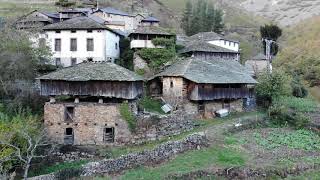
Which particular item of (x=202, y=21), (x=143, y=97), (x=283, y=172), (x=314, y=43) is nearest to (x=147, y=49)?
(x=143, y=97)

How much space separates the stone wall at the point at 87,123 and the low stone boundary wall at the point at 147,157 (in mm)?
3784

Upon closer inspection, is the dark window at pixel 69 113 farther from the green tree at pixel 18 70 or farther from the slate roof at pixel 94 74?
the green tree at pixel 18 70

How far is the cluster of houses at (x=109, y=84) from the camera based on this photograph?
3194 centimetres

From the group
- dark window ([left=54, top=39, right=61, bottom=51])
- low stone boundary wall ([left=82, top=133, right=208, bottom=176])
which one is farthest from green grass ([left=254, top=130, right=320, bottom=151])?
dark window ([left=54, top=39, right=61, bottom=51])

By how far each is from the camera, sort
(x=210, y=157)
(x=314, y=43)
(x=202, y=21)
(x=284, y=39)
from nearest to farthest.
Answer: (x=210, y=157) < (x=202, y=21) < (x=314, y=43) < (x=284, y=39)

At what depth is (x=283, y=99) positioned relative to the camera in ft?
150

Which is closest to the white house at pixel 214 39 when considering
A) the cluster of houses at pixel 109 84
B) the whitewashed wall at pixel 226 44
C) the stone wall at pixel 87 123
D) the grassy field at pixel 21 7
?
the whitewashed wall at pixel 226 44

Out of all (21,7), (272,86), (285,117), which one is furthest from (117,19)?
(285,117)

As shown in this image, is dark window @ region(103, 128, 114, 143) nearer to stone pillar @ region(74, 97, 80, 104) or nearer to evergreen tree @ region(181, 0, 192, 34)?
stone pillar @ region(74, 97, 80, 104)

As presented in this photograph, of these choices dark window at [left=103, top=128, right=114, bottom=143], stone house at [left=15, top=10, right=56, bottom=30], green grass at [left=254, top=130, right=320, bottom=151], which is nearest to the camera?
green grass at [left=254, top=130, right=320, bottom=151]

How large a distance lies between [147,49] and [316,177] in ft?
66.8

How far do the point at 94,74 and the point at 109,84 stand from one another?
131cm

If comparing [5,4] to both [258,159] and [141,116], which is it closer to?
[141,116]

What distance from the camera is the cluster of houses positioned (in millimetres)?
31938
